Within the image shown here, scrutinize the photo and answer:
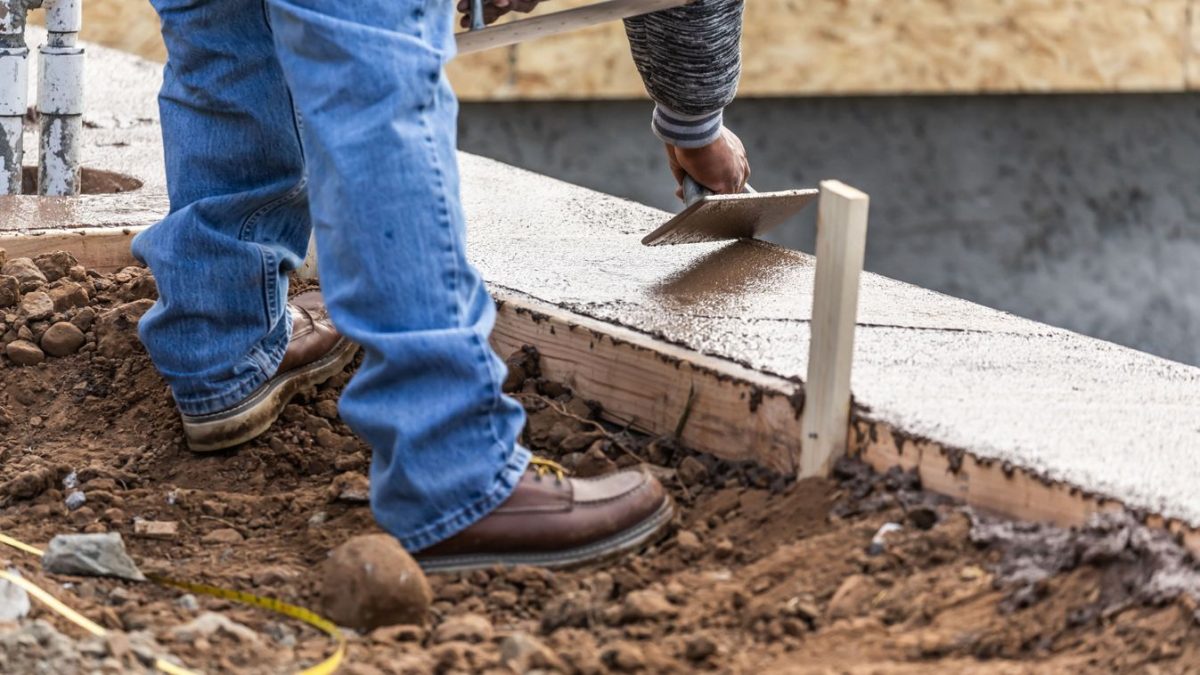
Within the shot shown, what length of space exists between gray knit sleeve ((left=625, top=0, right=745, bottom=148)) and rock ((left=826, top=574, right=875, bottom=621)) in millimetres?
1020

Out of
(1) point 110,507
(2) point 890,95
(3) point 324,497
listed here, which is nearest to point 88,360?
(1) point 110,507

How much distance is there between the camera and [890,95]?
536cm

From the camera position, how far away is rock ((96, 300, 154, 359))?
224cm

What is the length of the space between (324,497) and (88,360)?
1.93ft

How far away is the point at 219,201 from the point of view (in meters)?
1.91

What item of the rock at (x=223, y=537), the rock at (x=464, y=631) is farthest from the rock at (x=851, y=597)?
the rock at (x=223, y=537)

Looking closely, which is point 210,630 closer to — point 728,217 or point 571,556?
point 571,556

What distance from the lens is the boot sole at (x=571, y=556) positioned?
1.62 metres

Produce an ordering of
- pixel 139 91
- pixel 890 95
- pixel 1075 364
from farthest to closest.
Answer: pixel 890 95, pixel 139 91, pixel 1075 364

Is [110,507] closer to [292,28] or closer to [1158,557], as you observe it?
[292,28]

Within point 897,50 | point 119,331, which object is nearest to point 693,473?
point 119,331

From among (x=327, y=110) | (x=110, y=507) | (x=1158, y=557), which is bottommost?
(x=110, y=507)

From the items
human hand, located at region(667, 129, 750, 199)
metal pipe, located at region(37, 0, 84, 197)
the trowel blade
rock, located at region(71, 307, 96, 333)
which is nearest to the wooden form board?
the trowel blade

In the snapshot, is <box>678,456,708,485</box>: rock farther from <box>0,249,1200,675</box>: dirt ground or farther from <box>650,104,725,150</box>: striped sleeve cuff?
<box>650,104,725,150</box>: striped sleeve cuff
